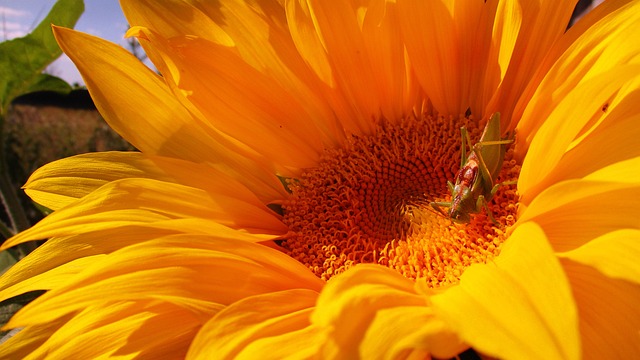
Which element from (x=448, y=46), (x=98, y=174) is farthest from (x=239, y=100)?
(x=448, y=46)

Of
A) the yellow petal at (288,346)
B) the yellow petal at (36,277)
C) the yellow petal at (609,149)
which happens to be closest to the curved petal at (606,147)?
the yellow petal at (609,149)

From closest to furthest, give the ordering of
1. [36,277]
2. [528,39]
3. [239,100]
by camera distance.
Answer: [36,277] < [528,39] < [239,100]

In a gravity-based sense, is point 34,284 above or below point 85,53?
below

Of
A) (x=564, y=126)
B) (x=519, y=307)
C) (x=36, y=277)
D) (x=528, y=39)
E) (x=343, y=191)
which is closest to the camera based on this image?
(x=519, y=307)

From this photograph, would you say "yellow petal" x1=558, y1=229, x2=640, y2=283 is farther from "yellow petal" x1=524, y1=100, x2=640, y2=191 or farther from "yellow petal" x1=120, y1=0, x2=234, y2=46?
"yellow petal" x1=120, y1=0, x2=234, y2=46

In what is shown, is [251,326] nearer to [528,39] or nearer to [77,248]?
[77,248]

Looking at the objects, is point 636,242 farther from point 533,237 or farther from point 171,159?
point 171,159

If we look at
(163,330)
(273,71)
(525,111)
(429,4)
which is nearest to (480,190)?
(525,111)
